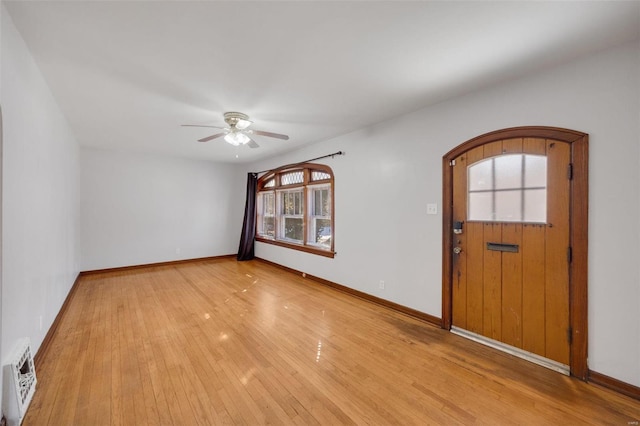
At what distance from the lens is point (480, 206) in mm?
2672

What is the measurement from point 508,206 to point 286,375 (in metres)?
2.52

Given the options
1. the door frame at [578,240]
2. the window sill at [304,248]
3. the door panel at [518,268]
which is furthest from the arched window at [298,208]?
the door frame at [578,240]

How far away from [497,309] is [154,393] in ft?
10.0

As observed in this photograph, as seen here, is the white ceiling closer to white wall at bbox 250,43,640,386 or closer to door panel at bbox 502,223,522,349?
white wall at bbox 250,43,640,386

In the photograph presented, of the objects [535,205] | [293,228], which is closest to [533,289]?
[535,205]

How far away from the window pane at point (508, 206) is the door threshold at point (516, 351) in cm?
121

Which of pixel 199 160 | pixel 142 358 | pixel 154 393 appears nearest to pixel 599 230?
pixel 154 393

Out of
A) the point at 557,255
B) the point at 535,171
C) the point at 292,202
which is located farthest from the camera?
the point at 292,202

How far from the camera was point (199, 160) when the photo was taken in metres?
6.44

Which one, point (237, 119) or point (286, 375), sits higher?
point (237, 119)

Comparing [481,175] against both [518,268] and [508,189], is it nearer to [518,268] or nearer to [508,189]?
[508,189]

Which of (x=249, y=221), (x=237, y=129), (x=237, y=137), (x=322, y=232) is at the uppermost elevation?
(x=237, y=129)

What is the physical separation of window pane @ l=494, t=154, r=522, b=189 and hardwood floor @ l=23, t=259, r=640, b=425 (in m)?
1.60

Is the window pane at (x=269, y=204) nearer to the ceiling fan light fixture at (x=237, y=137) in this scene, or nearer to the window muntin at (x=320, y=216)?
the window muntin at (x=320, y=216)
